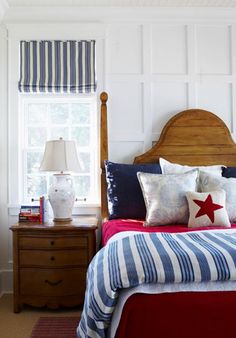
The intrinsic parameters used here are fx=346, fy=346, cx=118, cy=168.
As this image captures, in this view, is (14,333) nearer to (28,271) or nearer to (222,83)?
(28,271)

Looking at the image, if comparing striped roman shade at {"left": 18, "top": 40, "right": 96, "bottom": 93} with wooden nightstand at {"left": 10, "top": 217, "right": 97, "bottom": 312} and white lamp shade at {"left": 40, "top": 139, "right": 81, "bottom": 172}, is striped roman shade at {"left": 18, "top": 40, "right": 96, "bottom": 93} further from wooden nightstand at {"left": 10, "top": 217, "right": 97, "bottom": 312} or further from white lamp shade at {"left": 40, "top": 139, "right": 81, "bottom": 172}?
wooden nightstand at {"left": 10, "top": 217, "right": 97, "bottom": 312}

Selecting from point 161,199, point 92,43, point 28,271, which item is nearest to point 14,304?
point 28,271

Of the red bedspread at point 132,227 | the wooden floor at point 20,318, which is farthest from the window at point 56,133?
the wooden floor at point 20,318

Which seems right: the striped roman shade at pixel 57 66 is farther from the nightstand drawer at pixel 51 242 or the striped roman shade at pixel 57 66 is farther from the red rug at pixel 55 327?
the red rug at pixel 55 327

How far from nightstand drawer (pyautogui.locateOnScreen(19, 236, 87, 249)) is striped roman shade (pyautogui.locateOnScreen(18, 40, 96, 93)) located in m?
1.36

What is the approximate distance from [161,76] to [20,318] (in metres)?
2.39

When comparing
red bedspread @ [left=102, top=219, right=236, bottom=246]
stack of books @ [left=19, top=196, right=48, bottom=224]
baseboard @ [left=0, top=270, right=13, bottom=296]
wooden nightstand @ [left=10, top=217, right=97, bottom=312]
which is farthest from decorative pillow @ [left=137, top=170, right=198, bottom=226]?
baseboard @ [left=0, top=270, right=13, bottom=296]

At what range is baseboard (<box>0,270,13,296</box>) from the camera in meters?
3.17

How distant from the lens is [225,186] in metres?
2.63

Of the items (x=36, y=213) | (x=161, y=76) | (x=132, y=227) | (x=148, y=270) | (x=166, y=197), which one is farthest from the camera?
(x=161, y=76)

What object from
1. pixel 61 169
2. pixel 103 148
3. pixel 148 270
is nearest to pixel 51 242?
pixel 61 169

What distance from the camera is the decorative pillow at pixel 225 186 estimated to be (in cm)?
258

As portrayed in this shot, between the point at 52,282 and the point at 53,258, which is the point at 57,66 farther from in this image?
the point at 52,282

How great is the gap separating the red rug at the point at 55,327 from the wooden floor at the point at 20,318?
0.05m
